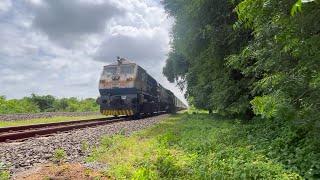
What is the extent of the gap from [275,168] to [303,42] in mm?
2164

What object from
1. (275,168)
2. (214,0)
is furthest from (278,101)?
(214,0)

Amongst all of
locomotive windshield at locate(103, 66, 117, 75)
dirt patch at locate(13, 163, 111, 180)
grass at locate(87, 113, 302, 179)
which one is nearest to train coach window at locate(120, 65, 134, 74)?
locomotive windshield at locate(103, 66, 117, 75)

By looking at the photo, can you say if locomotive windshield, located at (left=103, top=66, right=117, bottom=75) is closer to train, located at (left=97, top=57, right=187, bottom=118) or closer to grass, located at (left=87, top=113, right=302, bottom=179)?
train, located at (left=97, top=57, right=187, bottom=118)

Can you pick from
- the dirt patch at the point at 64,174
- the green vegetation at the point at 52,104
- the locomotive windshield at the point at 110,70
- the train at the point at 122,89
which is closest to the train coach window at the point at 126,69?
the train at the point at 122,89

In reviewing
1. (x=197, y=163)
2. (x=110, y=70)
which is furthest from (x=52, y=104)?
(x=197, y=163)

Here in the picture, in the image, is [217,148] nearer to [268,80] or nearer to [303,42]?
[268,80]

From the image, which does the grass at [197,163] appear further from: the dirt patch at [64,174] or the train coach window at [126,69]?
the train coach window at [126,69]

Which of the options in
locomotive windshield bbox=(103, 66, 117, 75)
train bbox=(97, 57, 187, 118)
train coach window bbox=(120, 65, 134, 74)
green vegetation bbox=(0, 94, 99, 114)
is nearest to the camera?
train bbox=(97, 57, 187, 118)

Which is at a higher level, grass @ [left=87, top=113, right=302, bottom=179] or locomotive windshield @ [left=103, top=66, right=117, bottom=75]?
locomotive windshield @ [left=103, top=66, right=117, bottom=75]

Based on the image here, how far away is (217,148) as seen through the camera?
9.34 metres

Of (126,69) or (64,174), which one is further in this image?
(126,69)

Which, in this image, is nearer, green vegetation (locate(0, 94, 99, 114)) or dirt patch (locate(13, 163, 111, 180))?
dirt patch (locate(13, 163, 111, 180))

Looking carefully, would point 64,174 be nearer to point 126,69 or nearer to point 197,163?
point 197,163

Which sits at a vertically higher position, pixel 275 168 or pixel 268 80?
pixel 268 80
